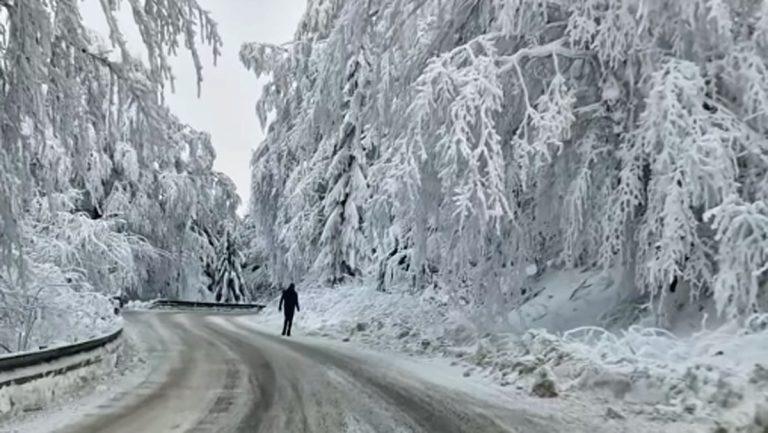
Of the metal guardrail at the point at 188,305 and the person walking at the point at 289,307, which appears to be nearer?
the person walking at the point at 289,307

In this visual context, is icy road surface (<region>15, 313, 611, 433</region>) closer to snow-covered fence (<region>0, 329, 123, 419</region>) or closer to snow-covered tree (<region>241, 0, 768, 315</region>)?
snow-covered fence (<region>0, 329, 123, 419</region>)

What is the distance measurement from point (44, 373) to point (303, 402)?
3.07 m

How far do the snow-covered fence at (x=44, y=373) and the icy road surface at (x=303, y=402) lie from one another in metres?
0.60

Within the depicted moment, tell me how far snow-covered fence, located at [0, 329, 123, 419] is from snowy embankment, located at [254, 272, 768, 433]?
5.53 meters

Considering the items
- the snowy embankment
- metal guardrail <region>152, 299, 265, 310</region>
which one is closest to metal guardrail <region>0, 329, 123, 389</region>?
the snowy embankment

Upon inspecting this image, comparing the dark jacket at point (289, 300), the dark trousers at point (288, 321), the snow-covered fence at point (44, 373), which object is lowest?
the snow-covered fence at point (44, 373)

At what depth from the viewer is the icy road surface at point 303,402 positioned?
736 cm

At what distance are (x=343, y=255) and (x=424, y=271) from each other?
20.0 feet

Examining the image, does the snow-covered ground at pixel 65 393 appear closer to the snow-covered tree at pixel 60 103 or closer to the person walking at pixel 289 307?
the snow-covered tree at pixel 60 103

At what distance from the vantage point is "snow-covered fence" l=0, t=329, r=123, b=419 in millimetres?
7801

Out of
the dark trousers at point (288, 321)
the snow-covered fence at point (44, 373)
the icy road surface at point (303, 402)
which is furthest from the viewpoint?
the dark trousers at point (288, 321)

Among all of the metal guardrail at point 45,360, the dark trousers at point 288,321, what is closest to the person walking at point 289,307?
the dark trousers at point 288,321

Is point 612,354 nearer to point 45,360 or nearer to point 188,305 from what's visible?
point 45,360

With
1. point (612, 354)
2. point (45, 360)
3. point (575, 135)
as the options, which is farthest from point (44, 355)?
point (575, 135)
